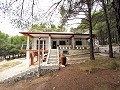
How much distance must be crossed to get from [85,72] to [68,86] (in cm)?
251

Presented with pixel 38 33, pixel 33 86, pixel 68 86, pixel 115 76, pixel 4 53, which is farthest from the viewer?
pixel 4 53

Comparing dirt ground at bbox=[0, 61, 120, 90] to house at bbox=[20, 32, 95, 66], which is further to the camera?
house at bbox=[20, 32, 95, 66]

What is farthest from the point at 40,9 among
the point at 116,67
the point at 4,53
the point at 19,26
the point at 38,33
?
the point at 4,53

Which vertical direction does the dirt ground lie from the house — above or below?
below

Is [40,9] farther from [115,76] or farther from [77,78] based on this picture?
[115,76]

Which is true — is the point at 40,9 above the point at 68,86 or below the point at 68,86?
above

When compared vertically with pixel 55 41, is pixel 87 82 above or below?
below

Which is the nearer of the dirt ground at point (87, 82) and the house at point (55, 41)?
the dirt ground at point (87, 82)

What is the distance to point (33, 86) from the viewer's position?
34.8 ft

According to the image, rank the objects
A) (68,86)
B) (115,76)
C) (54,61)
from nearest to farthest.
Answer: (68,86) → (115,76) → (54,61)

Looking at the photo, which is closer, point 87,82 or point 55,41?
point 87,82

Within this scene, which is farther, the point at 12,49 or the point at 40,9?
the point at 12,49

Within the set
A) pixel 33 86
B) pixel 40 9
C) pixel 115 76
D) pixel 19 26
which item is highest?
pixel 40 9

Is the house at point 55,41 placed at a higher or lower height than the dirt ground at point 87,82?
higher
